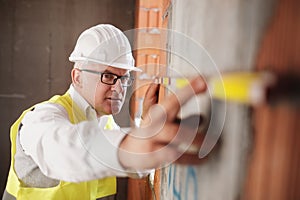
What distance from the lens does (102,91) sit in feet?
4.43

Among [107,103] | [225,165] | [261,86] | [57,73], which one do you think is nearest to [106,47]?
[107,103]

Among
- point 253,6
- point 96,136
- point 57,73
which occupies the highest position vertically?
point 253,6

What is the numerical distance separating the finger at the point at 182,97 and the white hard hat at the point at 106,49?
0.72 m

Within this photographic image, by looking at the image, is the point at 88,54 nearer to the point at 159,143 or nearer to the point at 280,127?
the point at 159,143

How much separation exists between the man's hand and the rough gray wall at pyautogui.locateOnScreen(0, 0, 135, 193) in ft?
8.57

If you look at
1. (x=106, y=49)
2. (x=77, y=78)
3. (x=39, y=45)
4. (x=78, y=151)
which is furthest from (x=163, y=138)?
(x=39, y=45)

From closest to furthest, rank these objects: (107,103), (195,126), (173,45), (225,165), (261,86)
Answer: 1. (261,86)
2. (225,165)
3. (195,126)
4. (173,45)
5. (107,103)

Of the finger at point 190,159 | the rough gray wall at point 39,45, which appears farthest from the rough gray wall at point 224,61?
the rough gray wall at point 39,45

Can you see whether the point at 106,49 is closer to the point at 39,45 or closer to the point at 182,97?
the point at 182,97

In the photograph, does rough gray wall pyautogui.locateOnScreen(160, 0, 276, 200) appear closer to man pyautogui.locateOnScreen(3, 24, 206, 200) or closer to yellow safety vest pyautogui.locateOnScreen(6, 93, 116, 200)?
man pyautogui.locateOnScreen(3, 24, 206, 200)

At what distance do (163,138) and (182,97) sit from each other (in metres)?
0.08

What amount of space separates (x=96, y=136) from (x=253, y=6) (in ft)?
1.21

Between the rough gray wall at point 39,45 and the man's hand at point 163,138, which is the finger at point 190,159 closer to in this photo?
the man's hand at point 163,138

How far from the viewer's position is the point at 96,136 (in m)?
0.65
